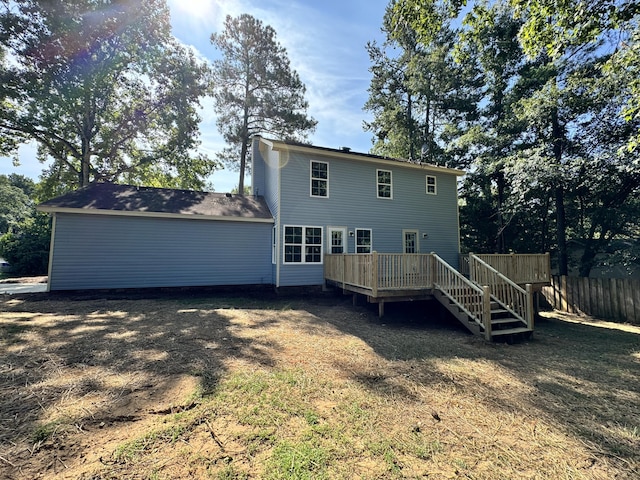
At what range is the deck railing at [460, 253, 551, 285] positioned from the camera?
8.99 m

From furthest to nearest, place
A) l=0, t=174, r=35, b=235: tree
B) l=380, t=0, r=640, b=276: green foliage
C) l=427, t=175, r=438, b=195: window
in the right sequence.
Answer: l=0, t=174, r=35, b=235: tree → l=427, t=175, r=438, b=195: window → l=380, t=0, r=640, b=276: green foliage

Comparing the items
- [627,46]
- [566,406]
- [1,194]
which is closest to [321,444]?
[566,406]

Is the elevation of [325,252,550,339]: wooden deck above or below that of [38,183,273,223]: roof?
below

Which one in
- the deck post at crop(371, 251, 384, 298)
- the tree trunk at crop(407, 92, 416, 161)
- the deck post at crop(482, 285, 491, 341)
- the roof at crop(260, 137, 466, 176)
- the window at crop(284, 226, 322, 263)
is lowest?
the deck post at crop(482, 285, 491, 341)

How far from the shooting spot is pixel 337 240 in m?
11.8

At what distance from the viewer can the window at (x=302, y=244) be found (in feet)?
36.4

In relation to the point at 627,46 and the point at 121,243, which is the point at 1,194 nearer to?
the point at 121,243

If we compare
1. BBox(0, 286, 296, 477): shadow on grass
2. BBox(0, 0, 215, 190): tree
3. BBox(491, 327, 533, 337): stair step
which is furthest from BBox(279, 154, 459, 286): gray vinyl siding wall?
BBox(0, 0, 215, 190): tree

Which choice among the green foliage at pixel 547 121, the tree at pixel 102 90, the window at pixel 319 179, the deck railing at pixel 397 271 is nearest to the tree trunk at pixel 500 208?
the green foliage at pixel 547 121

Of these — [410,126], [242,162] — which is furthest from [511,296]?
[242,162]

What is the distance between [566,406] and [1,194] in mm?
60337

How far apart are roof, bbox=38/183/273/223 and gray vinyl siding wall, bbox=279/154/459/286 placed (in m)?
1.81

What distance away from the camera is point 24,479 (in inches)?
84.3

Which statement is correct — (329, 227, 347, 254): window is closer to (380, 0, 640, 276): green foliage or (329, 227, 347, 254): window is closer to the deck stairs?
the deck stairs
